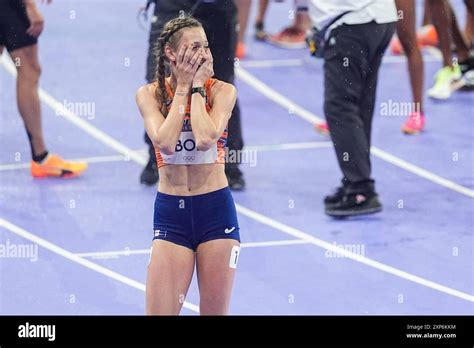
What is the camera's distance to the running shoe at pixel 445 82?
11234mm

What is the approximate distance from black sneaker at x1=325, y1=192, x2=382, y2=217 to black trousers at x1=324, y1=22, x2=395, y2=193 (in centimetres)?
5

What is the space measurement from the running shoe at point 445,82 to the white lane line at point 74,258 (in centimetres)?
470

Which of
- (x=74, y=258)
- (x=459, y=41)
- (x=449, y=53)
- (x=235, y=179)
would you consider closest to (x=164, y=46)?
(x=74, y=258)

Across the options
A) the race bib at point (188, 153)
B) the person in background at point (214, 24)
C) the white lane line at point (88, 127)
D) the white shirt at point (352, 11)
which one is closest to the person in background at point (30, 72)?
the white lane line at point (88, 127)

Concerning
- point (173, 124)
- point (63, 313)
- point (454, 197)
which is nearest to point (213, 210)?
point (173, 124)

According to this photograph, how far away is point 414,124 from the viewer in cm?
1029

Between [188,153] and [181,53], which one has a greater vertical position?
[181,53]

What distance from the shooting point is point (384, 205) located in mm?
8852

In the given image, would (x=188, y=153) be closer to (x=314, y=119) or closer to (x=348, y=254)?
(x=348, y=254)

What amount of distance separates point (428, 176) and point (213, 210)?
4.02 m

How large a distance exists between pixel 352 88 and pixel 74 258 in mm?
2367

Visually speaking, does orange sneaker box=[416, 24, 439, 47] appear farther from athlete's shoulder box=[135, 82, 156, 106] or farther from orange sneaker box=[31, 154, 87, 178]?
athlete's shoulder box=[135, 82, 156, 106]

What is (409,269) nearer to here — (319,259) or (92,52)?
(319,259)

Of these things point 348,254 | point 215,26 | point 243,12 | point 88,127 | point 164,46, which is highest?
point 164,46
